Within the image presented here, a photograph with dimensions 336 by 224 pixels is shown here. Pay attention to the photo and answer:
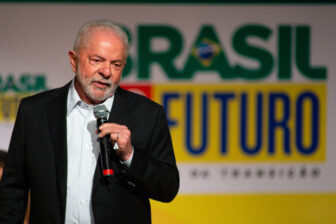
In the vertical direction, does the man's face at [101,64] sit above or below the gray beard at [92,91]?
above

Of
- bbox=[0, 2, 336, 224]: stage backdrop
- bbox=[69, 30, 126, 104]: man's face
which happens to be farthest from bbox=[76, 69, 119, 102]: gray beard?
bbox=[0, 2, 336, 224]: stage backdrop

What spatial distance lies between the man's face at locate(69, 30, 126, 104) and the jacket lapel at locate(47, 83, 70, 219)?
11 centimetres

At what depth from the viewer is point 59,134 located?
6.18ft

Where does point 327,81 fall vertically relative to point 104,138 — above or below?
above

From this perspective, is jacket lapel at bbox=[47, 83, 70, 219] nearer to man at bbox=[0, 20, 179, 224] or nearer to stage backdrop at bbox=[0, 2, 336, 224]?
man at bbox=[0, 20, 179, 224]

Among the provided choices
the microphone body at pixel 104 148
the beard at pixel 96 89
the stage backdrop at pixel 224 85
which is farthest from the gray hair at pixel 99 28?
the stage backdrop at pixel 224 85

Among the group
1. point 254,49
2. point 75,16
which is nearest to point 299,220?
point 254,49

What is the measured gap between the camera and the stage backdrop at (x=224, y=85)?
390 centimetres

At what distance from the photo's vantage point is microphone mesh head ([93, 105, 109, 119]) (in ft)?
5.83

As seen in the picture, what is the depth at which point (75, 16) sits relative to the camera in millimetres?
3893

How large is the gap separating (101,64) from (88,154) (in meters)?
0.29

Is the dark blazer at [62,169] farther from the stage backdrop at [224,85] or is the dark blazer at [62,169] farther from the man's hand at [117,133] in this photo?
the stage backdrop at [224,85]

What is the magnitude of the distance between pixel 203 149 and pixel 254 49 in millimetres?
768

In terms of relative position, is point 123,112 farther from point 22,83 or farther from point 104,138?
point 22,83
